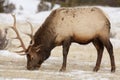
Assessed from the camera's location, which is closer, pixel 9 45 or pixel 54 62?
pixel 54 62

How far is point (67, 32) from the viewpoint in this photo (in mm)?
14211

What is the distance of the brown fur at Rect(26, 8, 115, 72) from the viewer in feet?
46.9

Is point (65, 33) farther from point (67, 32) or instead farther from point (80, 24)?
point (80, 24)

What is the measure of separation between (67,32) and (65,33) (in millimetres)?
59

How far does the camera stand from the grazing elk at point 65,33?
14.3 m

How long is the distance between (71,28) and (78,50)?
697 centimetres

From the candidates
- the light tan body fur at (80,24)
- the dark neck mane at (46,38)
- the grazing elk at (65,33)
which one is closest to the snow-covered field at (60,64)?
the grazing elk at (65,33)

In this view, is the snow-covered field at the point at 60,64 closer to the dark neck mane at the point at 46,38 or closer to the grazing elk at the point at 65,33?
the grazing elk at the point at 65,33

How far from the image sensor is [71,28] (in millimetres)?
14281

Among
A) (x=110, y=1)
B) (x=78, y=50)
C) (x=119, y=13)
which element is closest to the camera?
(x=78, y=50)

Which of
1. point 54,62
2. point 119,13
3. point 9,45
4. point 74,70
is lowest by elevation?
point 119,13

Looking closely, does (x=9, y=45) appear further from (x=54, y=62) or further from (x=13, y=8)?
(x=13, y=8)

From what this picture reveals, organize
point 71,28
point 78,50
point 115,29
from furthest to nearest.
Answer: point 115,29 → point 78,50 → point 71,28

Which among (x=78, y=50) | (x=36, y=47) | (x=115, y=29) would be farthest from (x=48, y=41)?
(x=115, y=29)
